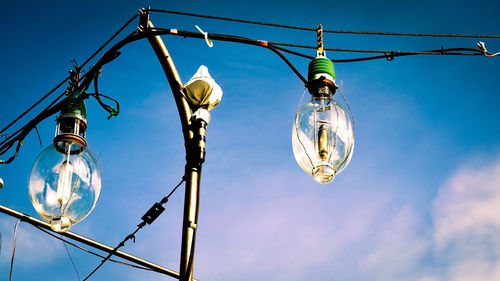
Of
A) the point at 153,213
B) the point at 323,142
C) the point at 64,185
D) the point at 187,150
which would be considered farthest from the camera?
the point at 153,213

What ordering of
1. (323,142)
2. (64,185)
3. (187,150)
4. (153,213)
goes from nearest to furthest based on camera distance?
(323,142) → (64,185) → (187,150) → (153,213)

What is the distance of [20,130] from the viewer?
18.7 ft

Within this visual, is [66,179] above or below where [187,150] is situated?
below

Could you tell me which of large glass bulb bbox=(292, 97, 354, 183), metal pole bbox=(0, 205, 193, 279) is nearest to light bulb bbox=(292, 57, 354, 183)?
large glass bulb bbox=(292, 97, 354, 183)

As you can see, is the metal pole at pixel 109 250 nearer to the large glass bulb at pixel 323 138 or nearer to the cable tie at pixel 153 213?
the cable tie at pixel 153 213

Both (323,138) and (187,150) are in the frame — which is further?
(187,150)

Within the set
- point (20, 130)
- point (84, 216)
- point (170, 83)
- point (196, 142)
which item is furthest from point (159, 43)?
point (20, 130)

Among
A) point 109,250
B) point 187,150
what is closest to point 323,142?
point 187,150

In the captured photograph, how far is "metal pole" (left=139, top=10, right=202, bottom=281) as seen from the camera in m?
4.03

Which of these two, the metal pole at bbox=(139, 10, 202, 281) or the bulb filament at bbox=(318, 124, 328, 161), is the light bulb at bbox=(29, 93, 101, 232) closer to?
the metal pole at bbox=(139, 10, 202, 281)

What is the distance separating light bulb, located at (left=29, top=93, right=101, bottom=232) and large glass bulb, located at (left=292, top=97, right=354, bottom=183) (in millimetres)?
1708

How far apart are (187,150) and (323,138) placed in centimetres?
113

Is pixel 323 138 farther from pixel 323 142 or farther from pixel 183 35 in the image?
pixel 183 35

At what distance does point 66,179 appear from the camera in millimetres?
4379
